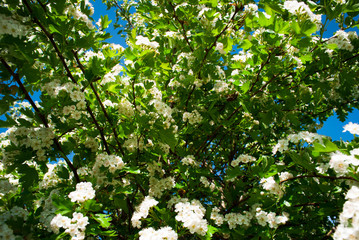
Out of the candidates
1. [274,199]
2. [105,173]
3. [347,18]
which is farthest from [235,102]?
[105,173]

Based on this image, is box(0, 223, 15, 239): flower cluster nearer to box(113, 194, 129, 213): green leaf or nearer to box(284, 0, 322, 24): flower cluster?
box(113, 194, 129, 213): green leaf

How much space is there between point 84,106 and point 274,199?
2.04 m

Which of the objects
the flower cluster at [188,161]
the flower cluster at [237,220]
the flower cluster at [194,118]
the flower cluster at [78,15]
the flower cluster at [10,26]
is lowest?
the flower cluster at [237,220]

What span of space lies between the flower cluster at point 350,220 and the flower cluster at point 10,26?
8.37 feet

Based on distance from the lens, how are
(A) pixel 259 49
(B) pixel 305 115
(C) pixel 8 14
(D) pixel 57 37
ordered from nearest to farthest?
1. (C) pixel 8 14
2. (D) pixel 57 37
3. (A) pixel 259 49
4. (B) pixel 305 115

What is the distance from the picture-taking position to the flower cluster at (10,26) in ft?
5.87

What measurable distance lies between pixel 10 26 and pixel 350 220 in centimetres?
263

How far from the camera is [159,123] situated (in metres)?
2.45

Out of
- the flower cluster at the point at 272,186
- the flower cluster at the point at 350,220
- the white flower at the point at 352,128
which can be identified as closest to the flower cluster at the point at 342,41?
the white flower at the point at 352,128

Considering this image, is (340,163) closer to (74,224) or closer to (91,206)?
(91,206)

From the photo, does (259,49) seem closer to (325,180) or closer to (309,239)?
(325,180)

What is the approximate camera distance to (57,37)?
2.09 metres

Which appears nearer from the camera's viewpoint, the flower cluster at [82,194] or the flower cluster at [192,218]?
the flower cluster at [82,194]

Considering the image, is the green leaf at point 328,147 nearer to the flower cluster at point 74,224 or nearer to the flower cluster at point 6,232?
the flower cluster at point 74,224
